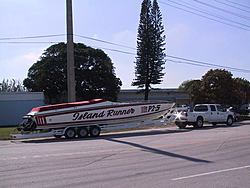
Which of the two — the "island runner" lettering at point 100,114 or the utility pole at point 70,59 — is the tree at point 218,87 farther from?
the utility pole at point 70,59

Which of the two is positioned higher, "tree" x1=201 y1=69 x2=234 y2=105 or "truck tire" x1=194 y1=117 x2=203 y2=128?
"tree" x1=201 y1=69 x2=234 y2=105

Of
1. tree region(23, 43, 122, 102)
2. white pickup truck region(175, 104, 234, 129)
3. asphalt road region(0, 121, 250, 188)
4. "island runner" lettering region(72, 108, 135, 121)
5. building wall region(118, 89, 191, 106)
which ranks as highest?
tree region(23, 43, 122, 102)

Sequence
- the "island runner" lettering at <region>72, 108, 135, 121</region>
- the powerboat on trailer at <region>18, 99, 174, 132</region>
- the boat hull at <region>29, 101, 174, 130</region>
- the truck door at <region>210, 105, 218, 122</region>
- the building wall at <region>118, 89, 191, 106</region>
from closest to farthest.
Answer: the powerboat on trailer at <region>18, 99, 174, 132</region> < the boat hull at <region>29, 101, 174, 130</region> < the "island runner" lettering at <region>72, 108, 135, 121</region> < the truck door at <region>210, 105, 218, 122</region> < the building wall at <region>118, 89, 191, 106</region>

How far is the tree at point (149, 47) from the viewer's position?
146 ft

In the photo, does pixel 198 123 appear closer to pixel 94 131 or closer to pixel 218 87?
pixel 94 131

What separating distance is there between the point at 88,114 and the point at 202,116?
37.2 feet

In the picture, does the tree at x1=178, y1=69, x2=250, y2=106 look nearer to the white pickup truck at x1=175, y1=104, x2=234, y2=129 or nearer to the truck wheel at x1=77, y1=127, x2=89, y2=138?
the white pickup truck at x1=175, y1=104, x2=234, y2=129

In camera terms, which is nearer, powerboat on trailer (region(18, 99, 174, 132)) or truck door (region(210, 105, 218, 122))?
powerboat on trailer (region(18, 99, 174, 132))

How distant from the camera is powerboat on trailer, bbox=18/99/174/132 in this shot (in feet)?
55.9

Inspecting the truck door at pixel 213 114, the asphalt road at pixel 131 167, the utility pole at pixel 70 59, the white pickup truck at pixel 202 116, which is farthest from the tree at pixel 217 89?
the asphalt road at pixel 131 167

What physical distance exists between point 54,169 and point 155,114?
14072 millimetres

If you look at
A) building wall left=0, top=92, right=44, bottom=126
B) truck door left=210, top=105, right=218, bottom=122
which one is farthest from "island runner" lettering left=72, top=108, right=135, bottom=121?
building wall left=0, top=92, right=44, bottom=126

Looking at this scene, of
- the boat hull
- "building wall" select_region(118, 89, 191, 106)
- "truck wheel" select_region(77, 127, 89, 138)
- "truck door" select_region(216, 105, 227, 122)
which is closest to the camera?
the boat hull

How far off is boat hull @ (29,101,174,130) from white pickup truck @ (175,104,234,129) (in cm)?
196
